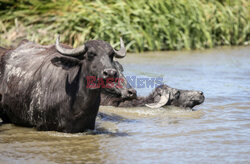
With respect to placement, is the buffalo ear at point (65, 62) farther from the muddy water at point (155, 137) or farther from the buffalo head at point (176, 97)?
the buffalo head at point (176, 97)

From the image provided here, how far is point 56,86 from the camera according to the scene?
6.59 m

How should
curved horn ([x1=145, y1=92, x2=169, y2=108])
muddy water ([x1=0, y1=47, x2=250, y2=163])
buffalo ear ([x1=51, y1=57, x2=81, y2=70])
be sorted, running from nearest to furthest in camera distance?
muddy water ([x1=0, y1=47, x2=250, y2=163])
buffalo ear ([x1=51, y1=57, x2=81, y2=70])
curved horn ([x1=145, y1=92, x2=169, y2=108])

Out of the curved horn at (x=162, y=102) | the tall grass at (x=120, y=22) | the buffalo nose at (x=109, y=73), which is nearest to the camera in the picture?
the buffalo nose at (x=109, y=73)

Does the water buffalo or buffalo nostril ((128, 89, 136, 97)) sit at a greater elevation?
buffalo nostril ((128, 89, 136, 97))

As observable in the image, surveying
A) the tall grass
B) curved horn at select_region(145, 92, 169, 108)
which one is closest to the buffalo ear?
curved horn at select_region(145, 92, 169, 108)

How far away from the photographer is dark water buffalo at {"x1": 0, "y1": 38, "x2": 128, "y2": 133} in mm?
6285

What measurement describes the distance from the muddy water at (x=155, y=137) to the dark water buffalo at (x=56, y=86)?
179 mm

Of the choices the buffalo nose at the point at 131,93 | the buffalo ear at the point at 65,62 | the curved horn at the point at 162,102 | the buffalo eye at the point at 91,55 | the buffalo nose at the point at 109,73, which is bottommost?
the curved horn at the point at 162,102

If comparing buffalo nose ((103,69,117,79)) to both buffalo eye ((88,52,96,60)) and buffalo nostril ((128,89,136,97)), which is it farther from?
buffalo nostril ((128,89,136,97))

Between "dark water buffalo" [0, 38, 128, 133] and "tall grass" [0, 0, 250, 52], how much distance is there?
702cm

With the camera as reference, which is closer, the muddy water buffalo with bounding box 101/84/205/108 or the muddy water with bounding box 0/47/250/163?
the muddy water with bounding box 0/47/250/163

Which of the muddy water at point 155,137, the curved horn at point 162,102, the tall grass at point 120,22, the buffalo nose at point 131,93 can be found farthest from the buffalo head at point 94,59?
the tall grass at point 120,22

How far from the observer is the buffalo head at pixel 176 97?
843 centimetres

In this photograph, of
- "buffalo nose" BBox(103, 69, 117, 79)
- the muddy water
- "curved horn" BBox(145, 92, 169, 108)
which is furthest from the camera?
"curved horn" BBox(145, 92, 169, 108)
